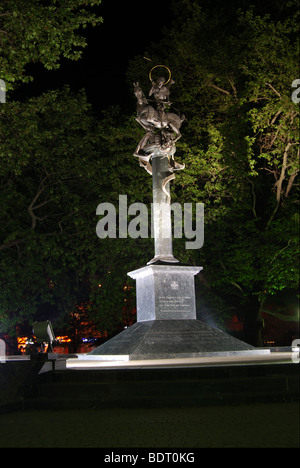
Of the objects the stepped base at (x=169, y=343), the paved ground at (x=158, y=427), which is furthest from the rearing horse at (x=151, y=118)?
the paved ground at (x=158, y=427)

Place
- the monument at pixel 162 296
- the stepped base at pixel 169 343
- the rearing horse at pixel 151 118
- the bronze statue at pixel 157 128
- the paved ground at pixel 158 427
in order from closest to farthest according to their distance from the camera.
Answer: the paved ground at pixel 158 427 < the stepped base at pixel 169 343 < the monument at pixel 162 296 < the bronze statue at pixel 157 128 < the rearing horse at pixel 151 118

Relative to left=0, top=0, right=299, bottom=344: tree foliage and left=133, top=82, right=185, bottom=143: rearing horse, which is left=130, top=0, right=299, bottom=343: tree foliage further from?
left=133, top=82, right=185, bottom=143: rearing horse

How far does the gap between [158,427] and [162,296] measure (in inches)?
299

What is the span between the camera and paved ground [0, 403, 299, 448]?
6238 mm

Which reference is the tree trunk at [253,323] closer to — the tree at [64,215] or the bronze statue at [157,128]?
the tree at [64,215]

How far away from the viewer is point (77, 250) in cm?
2145

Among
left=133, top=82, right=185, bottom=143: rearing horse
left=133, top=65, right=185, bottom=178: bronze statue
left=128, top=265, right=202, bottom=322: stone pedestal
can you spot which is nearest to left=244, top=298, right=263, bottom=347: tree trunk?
left=128, top=265, right=202, bottom=322: stone pedestal

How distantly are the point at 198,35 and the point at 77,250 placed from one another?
11573 millimetres

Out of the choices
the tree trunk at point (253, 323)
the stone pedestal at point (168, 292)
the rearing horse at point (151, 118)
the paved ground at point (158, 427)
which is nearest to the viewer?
the paved ground at point (158, 427)

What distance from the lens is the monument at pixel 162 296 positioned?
1322 cm

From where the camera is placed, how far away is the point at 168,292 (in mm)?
14750

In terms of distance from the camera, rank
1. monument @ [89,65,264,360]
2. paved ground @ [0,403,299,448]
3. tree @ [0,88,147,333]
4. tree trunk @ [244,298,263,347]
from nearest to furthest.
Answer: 1. paved ground @ [0,403,299,448]
2. monument @ [89,65,264,360]
3. tree @ [0,88,147,333]
4. tree trunk @ [244,298,263,347]

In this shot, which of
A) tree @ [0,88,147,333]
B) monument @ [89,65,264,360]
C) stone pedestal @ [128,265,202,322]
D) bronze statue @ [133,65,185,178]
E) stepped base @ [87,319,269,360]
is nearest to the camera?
stepped base @ [87,319,269,360]
